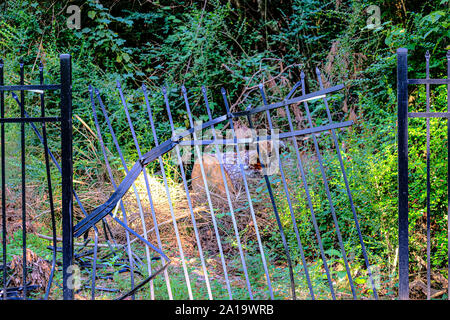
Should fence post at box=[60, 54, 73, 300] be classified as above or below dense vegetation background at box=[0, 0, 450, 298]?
below

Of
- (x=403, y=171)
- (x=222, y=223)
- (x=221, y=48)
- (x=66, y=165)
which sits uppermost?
(x=221, y=48)

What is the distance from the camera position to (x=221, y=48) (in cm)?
640

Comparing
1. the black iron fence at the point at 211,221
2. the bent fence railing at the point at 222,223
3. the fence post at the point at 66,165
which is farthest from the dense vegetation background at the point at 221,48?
the fence post at the point at 66,165

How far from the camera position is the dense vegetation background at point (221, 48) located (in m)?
5.25

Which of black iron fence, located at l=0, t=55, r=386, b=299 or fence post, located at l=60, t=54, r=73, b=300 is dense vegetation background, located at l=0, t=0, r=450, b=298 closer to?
black iron fence, located at l=0, t=55, r=386, b=299

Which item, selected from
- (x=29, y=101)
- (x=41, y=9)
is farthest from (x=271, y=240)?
(x=41, y=9)

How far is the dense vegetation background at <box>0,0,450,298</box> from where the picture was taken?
5.25m

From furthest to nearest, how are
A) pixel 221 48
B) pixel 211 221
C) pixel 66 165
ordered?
pixel 221 48 < pixel 211 221 < pixel 66 165

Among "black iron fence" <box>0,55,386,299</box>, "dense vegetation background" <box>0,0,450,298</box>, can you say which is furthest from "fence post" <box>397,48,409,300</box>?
"dense vegetation background" <box>0,0,450,298</box>

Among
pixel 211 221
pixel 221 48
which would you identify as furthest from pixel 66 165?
pixel 221 48

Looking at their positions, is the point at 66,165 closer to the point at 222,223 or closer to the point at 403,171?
the point at 403,171

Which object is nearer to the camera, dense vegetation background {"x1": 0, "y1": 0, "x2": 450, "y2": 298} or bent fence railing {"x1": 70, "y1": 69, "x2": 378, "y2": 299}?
bent fence railing {"x1": 70, "y1": 69, "x2": 378, "y2": 299}

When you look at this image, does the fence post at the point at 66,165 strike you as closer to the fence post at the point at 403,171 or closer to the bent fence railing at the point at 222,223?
the bent fence railing at the point at 222,223

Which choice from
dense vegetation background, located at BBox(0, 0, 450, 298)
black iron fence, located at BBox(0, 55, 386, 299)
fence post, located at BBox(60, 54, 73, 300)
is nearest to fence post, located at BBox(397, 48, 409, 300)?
black iron fence, located at BBox(0, 55, 386, 299)
